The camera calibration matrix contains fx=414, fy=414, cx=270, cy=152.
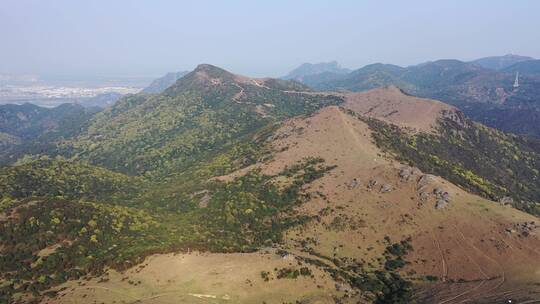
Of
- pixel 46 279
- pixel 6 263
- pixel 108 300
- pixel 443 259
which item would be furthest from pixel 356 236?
pixel 6 263

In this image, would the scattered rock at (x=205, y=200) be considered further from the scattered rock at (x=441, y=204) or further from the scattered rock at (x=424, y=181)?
the scattered rock at (x=441, y=204)

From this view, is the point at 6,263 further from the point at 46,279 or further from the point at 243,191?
the point at 243,191

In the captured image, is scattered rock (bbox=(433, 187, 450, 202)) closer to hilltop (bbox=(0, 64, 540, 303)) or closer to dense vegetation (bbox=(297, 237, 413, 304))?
Result: hilltop (bbox=(0, 64, 540, 303))

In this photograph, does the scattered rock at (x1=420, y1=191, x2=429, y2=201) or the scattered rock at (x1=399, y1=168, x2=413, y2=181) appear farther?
the scattered rock at (x1=399, y1=168, x2=413, y2=181)

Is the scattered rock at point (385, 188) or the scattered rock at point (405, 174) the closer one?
the scattered rock at point (385, 188)

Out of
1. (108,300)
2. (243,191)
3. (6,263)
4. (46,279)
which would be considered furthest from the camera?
(243,191)

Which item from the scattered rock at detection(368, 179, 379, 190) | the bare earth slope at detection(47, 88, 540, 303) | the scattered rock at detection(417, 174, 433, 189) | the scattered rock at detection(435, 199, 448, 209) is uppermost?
the scattered rock at detection(417, 174, 433, 189)

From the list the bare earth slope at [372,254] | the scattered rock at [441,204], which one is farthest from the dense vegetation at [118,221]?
the scattered rock at [441,204]

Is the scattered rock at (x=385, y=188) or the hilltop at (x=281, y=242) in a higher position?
the scattered rock at (x=385, y=188)

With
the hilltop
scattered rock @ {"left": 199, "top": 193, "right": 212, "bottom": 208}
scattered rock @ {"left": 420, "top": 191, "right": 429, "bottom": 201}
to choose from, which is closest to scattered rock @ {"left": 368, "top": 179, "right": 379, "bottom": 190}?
the hilltop
